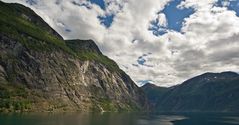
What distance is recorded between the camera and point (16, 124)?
14212cm

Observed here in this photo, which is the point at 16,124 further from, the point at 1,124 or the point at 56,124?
the point at 56,124

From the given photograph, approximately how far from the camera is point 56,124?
491 feet

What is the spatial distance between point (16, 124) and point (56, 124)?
18004 mm

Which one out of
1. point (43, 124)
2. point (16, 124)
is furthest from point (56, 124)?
point (16, 124)

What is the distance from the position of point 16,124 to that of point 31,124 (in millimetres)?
6947

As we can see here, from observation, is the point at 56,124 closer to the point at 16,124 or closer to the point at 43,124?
the point at 43,124

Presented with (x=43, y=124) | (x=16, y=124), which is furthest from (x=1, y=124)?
(x=43, y=124)

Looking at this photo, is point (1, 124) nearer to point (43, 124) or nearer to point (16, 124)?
point (16, 124)

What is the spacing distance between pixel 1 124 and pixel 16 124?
6738mm

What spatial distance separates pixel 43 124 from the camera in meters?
148

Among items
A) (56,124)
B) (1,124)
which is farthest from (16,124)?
(56,124)

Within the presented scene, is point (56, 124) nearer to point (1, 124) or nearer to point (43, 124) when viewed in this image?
point (43, 124)

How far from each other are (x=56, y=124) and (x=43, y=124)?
598cm

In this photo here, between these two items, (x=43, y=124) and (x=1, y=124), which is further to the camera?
(x=43, y=124)
